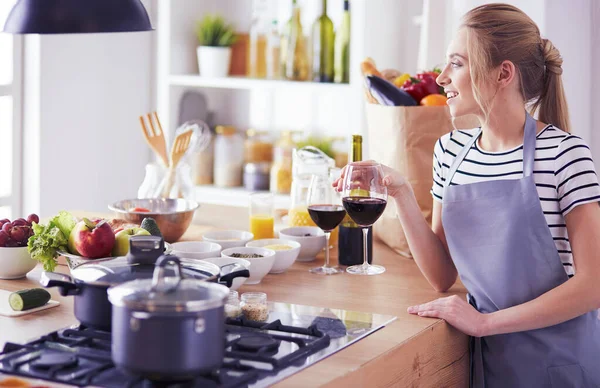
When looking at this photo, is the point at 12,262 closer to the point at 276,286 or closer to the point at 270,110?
the point at 276,286

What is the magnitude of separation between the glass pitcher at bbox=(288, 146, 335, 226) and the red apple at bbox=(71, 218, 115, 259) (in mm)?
595

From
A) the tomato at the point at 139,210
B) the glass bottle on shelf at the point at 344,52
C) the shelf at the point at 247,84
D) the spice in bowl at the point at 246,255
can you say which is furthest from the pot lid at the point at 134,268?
the glass bottle on shelf at the point at 344,52

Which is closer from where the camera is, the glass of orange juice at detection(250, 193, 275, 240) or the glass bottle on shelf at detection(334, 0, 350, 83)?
the glass of orange juice at detection(250, 193, 275, 240)

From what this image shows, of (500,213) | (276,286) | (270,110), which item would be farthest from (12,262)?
(270,110)

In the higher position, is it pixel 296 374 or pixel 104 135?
pixel 104 135

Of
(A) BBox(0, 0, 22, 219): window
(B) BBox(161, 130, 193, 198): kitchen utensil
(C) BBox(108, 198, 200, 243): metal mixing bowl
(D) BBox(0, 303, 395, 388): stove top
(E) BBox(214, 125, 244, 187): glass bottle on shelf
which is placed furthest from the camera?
(E) BBox(214, 125, 244, 187): glass bottle on shelf

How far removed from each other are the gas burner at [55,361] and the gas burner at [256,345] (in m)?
0.24

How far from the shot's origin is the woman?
1.66 metres

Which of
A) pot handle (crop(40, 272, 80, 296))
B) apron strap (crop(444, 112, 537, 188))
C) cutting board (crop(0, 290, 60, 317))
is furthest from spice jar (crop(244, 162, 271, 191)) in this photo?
pot handle (crop(40, 272, 80, 296))

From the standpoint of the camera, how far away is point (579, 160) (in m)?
1.71

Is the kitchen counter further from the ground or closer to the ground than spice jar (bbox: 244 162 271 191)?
closer to the ground

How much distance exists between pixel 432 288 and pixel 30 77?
7.29ft

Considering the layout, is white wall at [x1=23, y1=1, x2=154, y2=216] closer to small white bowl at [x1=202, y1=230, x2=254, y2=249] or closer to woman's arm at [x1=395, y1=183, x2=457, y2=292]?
small white bowl at [x1=202, y1=230, x2=254, y2=249]

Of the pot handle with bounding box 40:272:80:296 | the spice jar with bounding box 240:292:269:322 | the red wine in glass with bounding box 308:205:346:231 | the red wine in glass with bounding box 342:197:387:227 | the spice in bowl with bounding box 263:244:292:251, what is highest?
the red wine in glass with bounding box 342:197:387:227
